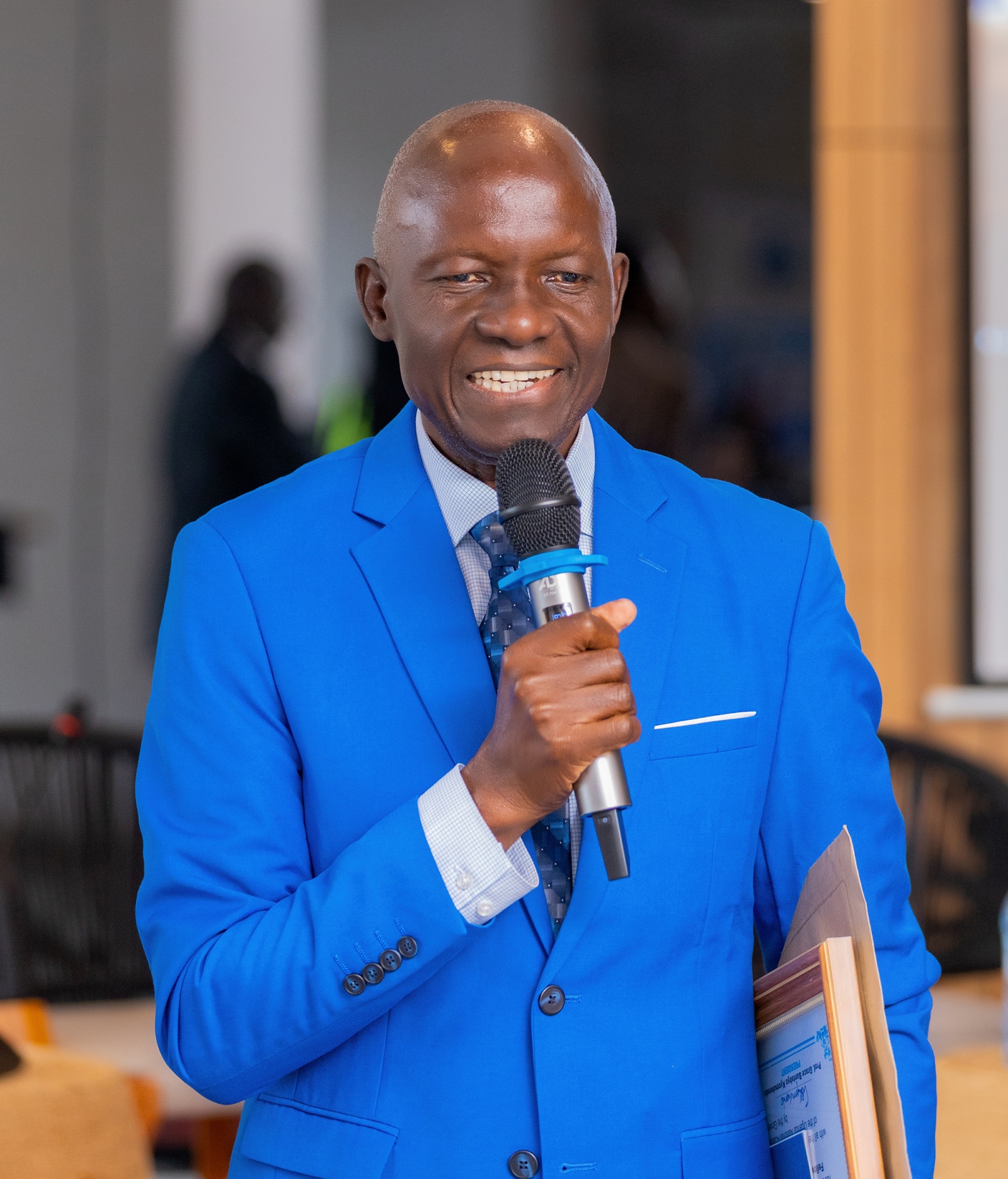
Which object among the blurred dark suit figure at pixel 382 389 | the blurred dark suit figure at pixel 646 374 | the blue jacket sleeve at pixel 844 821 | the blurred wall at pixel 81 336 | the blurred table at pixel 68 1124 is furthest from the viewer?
the blurred dark suit figure at pixel 646 374

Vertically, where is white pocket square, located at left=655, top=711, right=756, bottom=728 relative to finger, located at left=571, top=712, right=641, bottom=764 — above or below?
below

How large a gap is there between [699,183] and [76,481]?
180 cm

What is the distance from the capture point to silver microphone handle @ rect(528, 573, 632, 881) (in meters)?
0.85

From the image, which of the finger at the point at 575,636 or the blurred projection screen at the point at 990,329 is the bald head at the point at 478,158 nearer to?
the finger at the point at 575,636

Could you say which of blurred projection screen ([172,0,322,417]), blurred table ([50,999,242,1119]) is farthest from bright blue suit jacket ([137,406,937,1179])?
blurred projection screen ([172,0,322,417])

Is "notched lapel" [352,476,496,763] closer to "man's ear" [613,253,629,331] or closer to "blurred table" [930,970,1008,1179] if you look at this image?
"man's ear" [613,253,629,331]

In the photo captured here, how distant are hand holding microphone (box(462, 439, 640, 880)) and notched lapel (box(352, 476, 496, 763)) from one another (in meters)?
0.11

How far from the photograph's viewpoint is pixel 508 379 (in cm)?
104

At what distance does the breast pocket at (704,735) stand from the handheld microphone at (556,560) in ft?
0.48

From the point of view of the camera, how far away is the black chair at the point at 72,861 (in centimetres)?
298

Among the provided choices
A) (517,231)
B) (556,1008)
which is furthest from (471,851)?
(517,231)

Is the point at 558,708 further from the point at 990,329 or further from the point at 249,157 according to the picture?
the point at 990,329

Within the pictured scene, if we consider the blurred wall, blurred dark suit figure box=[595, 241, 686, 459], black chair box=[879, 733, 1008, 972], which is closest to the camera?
black chair box=[879, 733, 1008, 972]

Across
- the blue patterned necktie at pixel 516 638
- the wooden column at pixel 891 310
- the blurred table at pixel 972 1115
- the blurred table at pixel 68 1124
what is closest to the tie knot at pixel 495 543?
the blue patterned necktie at pixel 516 638
